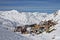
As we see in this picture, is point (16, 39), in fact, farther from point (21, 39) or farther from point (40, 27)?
point (40, 27)

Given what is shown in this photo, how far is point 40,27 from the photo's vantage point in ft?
42.6

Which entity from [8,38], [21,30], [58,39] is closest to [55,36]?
[58,39]

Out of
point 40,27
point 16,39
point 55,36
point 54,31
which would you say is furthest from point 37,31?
point 16,39

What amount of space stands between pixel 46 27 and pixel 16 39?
3.83m

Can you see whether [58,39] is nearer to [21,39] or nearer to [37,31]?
[21,39]

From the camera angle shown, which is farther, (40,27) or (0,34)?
(40,27)

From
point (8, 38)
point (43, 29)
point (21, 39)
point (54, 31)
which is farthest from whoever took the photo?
point (43, 29)

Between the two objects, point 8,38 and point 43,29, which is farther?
point 43,29

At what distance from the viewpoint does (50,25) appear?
12922mm

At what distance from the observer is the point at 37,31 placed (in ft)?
41.9

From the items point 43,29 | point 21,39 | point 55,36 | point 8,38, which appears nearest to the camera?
point 8,38

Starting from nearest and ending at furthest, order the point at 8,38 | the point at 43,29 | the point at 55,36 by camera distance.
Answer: the point at 8,38 < the point at 55,36 < the point at 43,29

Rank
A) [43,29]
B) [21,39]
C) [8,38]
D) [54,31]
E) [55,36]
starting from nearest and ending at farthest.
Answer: [8,38]
[21,39]
[55,36]
[54,31]
[43,29]

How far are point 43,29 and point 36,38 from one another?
208 centimetres
